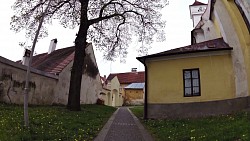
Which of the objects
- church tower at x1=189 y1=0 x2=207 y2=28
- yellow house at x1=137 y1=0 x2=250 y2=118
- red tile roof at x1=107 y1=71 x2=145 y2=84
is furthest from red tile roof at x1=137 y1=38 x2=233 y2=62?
red tile roof at x1=107 y1=71 x2=145 y2=84

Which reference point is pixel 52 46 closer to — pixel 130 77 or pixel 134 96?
pixel 134 96

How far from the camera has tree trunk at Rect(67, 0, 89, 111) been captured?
613 inches

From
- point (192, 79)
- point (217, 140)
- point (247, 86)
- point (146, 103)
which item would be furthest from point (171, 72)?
point (217, 140)

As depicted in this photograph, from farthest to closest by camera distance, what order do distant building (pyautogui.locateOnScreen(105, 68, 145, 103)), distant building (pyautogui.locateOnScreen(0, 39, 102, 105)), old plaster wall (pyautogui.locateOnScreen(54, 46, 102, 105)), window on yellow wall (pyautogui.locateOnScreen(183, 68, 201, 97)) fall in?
distant building (pyautogui.locateOnScreen(105, 68, 145, 103)) < old plaster wall (pyautogui.locateOnScreen(54, 46, 102, 105)) < window on yellow wall (pyautogui.locateOnScreen(183, 68, 201, 97)) < distant building (pyautogui.locateOnScreen(0, 39, 102, 105))

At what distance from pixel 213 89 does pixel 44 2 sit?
34.8 feet

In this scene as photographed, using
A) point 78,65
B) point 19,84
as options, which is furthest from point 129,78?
point 19,84

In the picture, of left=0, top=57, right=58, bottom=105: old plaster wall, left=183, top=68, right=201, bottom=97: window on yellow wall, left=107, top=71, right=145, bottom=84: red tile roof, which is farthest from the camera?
left=107, top=71, right=145, bottom=84: red tile roof

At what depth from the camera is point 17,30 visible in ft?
52.1

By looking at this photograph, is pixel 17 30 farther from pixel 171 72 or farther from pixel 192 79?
pixel 192 79

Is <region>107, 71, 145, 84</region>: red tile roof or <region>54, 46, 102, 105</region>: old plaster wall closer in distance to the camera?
<region>54, 46, 102, 105</region>: old plaster wall

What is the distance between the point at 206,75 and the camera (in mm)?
14141

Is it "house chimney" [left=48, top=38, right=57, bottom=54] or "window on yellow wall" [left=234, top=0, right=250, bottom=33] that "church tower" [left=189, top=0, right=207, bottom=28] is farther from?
"window on yellow wall" [left=234, top=0, right=250, bottom=33]

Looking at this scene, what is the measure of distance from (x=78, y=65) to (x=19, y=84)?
3.58 metres

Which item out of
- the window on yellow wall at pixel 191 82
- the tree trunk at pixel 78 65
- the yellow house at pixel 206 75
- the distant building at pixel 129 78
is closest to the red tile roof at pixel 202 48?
the yellow house at pixel 206 75
